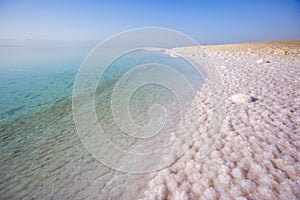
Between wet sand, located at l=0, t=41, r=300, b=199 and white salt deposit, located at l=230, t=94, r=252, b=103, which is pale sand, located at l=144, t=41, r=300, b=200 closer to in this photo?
wet sand, located at l=0, t=41, r=300, b=199

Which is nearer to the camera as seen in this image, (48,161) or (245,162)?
(245,162)

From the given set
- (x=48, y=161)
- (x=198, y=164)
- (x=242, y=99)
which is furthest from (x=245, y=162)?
(x=48, y=161)

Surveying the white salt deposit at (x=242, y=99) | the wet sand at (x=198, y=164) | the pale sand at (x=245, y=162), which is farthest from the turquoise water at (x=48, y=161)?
the white salt deposit at (x=242, y=99)

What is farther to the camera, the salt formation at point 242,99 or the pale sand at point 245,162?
the salt formation at point 242,99

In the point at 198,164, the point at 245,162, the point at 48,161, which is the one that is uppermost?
the point at 245,162

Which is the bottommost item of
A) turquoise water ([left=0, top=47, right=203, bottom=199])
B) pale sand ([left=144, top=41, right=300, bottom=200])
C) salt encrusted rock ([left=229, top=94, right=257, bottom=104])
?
turquoise water ([left=0, top=47, right=203, bottom=199])

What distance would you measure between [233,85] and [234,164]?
666 centimetres

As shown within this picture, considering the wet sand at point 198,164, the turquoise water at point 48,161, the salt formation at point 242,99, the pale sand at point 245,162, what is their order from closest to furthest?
the pale sand at point 245,162, the wet sand at point 198,164, the turquoise water at point 48,161, the salt formation at point 242,99

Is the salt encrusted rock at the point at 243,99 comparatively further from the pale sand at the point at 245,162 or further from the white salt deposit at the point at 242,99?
the pale sand at the point at 245,162

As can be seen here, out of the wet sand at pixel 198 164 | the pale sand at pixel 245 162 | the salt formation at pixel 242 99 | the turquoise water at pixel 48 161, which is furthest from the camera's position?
the salt formation at pixel 242 99

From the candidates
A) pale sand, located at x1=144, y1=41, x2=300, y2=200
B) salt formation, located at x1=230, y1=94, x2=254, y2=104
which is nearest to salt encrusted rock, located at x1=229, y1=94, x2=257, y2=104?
salt formation, located at x1=230, y1=94, x2=254, y2=104

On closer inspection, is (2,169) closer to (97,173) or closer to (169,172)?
(97,173)

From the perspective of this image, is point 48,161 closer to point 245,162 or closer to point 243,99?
point 245,162

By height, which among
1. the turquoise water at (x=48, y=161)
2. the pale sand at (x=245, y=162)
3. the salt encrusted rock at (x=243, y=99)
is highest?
the salt encrusted rock at (x=243, y=99)
